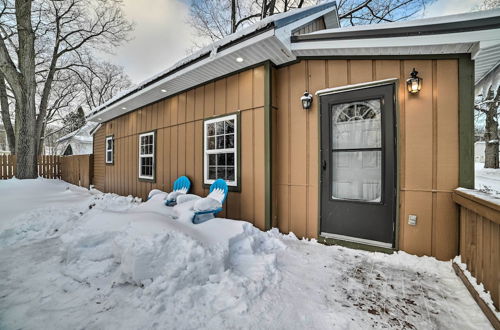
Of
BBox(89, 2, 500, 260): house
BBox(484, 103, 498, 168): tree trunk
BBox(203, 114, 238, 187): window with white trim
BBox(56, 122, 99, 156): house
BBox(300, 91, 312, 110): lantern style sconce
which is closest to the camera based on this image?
BBox(89, 2, 500, 260): house

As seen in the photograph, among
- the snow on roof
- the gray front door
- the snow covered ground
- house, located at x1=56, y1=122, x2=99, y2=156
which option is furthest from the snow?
house, located at x1=56, y1=122, x2=99, y2=156

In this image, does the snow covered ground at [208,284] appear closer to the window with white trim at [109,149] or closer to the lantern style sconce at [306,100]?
the lantern style sconce at [306,100]

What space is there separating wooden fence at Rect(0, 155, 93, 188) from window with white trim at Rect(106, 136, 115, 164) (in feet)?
5.26

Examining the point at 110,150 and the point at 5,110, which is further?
the point at 5,110

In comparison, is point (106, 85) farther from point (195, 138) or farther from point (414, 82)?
point (414, 82)

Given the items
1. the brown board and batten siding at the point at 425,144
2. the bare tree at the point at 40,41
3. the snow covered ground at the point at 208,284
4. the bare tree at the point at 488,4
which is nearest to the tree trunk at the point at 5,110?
the bare tree at the point at 40,41

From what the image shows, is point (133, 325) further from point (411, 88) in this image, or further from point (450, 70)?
point (450, 70)

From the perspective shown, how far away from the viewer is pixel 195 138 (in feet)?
15.2

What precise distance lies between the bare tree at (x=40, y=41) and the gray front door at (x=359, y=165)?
10.3 metres

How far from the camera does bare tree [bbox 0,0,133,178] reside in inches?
286

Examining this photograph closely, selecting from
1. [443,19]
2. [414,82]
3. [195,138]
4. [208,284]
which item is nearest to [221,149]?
[195,138]

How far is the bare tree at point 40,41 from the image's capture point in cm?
727

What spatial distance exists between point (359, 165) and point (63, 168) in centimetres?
1305

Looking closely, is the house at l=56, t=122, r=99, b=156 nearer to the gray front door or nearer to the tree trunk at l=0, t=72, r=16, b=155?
the tree trunk at l=0, t=72, r=16, b=155
